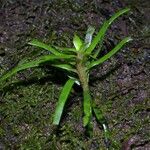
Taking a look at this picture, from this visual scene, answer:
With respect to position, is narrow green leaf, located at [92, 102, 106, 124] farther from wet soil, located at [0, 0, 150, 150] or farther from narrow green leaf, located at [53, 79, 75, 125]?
narrow green leaf, located at [53, 79, 75, 125]

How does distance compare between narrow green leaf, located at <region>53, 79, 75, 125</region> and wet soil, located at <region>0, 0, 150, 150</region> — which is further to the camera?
wet soil, located at <region>0, 0, 150, 150</region>

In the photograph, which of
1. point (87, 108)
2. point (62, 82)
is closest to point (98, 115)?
point (87, 108)

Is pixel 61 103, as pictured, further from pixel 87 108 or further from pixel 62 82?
pixel 62 82

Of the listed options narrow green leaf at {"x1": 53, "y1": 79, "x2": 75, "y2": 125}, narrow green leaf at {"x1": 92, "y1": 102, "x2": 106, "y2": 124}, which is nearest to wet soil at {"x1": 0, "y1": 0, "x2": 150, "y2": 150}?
narrow green leaf at {"x1": 92, "y1": 102, "x2": 106, "y2": 124}

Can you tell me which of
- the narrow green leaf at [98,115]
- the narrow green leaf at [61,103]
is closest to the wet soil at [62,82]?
the narrow green leaf at [98,115]

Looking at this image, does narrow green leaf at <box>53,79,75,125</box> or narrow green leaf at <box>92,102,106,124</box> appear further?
narrow green leaf at <box>92,102,106,124</box>

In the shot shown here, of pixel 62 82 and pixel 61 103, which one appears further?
pixel 62 82

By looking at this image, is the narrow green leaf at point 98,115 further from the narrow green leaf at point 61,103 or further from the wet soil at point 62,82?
the narrow green leaf at point 61,103

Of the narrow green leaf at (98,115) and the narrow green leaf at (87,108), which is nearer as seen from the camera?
the narrow green leaf at (87,108)
